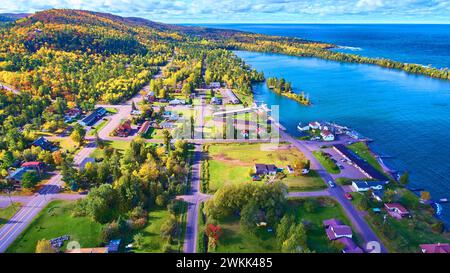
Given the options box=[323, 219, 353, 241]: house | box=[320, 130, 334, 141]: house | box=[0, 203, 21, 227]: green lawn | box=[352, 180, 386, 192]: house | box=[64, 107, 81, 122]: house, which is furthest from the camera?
box=[64, 107, 81, 122]: house

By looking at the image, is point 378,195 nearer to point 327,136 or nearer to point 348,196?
point 348,196

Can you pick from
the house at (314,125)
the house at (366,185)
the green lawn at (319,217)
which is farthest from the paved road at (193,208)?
the house at (314,125)

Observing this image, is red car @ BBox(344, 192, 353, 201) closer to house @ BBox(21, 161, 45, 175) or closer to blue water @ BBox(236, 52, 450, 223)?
blue water @ BBox(236, 52, 450, 223)

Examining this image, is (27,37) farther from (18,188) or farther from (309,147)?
(309,147)

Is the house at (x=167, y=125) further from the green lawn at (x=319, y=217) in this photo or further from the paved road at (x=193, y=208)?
the green lawn at (x=319, y=217)

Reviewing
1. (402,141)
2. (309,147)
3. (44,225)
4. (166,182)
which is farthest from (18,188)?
(402,141)

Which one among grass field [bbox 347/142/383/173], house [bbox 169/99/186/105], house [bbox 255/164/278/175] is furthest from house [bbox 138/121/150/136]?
grass field [bbox 347/142/383/173]

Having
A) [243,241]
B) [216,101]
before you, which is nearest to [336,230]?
[243,241]
